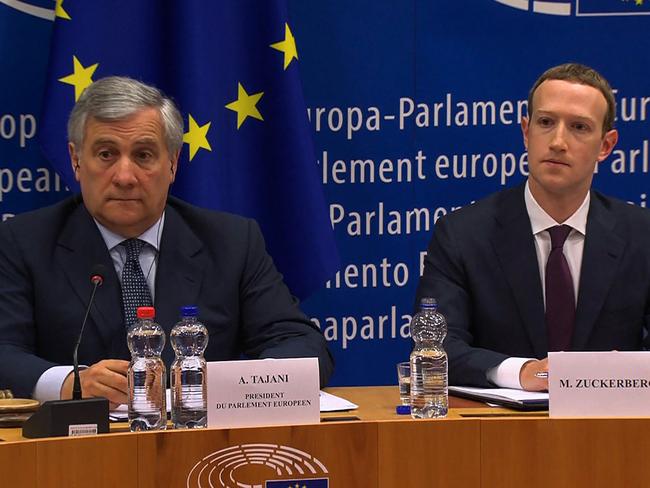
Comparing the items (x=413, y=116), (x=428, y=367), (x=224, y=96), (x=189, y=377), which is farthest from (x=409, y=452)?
(x=413, y=116)

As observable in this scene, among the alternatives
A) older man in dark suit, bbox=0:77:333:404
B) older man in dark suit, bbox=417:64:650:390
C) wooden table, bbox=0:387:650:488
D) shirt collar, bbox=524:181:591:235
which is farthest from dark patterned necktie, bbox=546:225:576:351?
wooden table, bbox=0:387:650:488

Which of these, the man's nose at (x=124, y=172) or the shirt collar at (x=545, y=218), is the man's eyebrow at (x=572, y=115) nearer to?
the shirt collar at (x=545, y=218)

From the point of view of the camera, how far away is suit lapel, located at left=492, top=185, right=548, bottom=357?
372cm

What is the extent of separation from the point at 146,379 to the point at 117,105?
4.00 feet

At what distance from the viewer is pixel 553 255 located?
378cm

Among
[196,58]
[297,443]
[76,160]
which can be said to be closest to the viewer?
[297,443]

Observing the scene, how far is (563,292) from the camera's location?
12.3 feet

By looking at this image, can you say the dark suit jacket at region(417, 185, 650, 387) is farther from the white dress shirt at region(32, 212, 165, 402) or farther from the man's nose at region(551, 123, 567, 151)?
the white dress shirt at region(32, 212, 165, 402)

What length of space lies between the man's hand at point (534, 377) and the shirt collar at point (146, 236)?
132 cm

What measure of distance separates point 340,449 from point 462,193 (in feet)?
7.92

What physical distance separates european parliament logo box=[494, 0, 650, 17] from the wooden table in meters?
2.59

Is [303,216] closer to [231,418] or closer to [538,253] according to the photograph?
[538,253]

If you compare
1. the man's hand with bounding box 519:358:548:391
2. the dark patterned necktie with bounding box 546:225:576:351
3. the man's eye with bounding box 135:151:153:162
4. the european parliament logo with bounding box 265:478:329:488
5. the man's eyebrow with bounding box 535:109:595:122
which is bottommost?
the european parliament logo with bounding box 265:478:329:488

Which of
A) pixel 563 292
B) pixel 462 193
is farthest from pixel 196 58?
pixel 563 292
